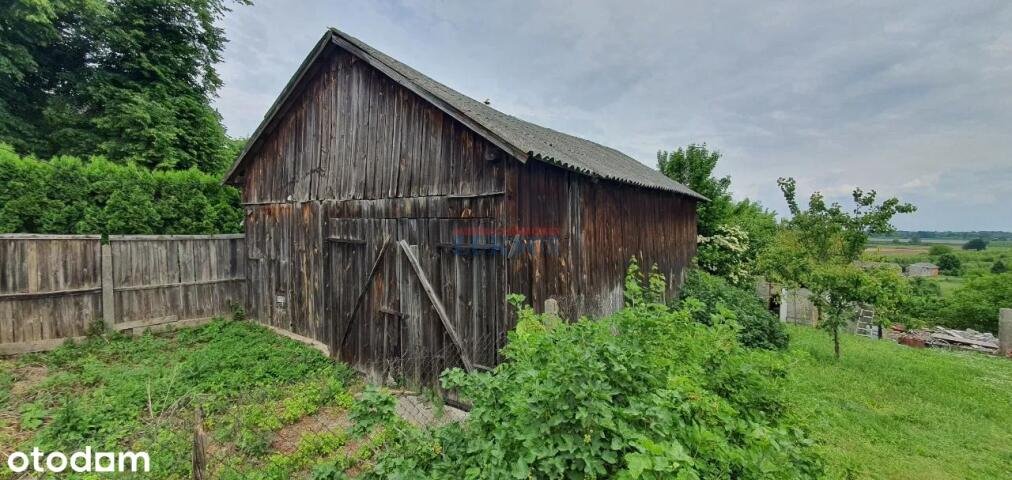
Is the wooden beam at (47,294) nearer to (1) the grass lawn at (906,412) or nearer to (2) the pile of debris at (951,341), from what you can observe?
(1) the grass lawn at (906,412)

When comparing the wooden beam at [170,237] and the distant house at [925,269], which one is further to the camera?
the distant house at [925,269]

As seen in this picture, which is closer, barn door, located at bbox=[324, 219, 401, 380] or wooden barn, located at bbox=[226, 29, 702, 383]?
wooden barn, located at bbox=[226, 29, 702, 383]

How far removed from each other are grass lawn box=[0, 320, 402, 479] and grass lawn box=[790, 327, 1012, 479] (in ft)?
16.0

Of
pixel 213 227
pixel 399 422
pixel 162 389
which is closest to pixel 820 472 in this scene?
pixel 399 422

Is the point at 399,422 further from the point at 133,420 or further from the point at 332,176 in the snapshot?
the point at 332,176

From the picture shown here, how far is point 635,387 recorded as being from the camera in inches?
93.8

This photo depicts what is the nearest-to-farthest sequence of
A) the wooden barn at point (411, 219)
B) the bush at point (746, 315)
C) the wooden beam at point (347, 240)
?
the wooden barn at point (411, 219), the wooden beam at point (347, 240), the bush at point (746, 315)

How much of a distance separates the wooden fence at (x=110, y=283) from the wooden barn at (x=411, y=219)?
0.88m

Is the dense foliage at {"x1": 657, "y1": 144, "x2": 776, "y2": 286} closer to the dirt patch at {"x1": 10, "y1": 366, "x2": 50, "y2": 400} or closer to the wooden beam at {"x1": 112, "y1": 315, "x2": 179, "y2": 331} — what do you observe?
the wooden beam at {"x1": 112, "y1": 315, "x2": 179, "y2": 331}

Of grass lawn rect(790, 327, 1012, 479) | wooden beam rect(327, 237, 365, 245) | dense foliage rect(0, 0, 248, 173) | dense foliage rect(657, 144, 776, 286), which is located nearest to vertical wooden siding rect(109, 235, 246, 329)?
wooden beam rect(327, 237, 365, 245)

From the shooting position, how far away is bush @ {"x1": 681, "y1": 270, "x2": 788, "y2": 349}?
8383mm

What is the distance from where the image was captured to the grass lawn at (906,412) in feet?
13.0

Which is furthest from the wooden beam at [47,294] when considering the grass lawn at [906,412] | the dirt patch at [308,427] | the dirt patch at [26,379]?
the grass lawn at [906,412]

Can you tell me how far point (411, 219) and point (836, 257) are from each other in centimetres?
886
